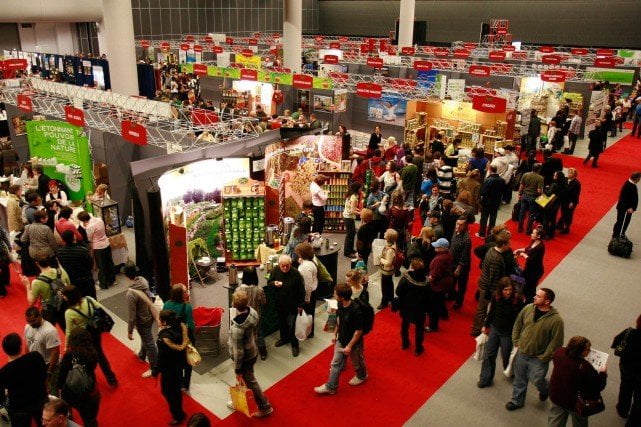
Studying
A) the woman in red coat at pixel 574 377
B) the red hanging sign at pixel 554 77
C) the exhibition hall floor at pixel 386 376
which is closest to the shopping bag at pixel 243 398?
the exhibition hall floor at pixel 386 376

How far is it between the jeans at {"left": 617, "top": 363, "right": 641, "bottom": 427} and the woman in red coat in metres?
0.75

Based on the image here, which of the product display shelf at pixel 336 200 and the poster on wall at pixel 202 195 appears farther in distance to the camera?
the product display shelf at pixel 336 200

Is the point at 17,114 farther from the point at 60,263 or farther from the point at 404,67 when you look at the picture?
the point at 404,67

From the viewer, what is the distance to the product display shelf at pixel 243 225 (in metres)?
9.16

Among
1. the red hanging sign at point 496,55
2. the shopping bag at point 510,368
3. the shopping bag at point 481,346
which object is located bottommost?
the shopping bag at point 510,368

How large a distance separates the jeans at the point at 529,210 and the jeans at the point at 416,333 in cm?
484

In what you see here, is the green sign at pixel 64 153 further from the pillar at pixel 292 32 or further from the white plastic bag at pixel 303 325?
the pillar at pixel 292 32

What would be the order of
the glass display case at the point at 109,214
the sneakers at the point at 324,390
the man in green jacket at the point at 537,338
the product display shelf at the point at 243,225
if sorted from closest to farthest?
the man in green jacket at the point at 537,338
the sneakers at the point at 324,390
the glass display case at the point at 109,214
the product display shelf at the point at 243,225

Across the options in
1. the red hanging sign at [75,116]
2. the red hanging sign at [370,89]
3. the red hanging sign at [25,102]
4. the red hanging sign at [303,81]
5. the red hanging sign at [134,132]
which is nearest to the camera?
the red hanging sign at [134,132]

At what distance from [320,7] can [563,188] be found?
37298mm

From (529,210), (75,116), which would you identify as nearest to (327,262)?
(529,210)

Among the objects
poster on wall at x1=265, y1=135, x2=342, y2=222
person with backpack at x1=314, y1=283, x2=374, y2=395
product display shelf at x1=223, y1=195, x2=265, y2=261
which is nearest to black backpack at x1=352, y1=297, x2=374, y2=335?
person with backpack at x1=314, y1=283, x2=374, y2=395

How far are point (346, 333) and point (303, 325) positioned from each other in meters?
1.28

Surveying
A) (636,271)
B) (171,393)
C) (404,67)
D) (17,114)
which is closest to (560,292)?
(636,271)
